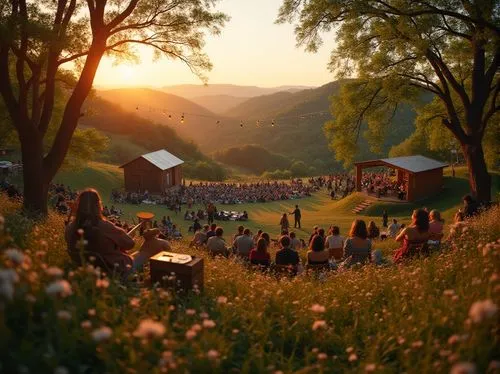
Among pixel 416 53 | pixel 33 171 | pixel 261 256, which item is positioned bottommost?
pixel 261 256

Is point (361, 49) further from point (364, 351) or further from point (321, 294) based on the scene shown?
point (364, 351)

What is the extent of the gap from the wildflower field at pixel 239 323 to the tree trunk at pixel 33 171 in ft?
18.7

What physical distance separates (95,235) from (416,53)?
1483 centimetres

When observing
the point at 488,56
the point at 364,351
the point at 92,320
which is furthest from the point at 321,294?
the point at 488,56

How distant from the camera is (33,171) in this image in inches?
521

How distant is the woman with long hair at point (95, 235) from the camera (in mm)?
6707

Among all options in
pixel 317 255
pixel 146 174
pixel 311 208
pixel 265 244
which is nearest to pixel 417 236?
pixel 317 255

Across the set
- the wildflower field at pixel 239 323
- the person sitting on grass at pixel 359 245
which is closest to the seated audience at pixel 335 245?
the person sitting on grass at pixel 359 245

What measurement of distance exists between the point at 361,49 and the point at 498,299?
15.4 metres

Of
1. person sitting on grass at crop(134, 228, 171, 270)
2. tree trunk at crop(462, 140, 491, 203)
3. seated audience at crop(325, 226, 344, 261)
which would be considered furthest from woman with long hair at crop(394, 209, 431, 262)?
tree trunk at crop(462, 140, 491, 203)

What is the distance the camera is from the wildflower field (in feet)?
11.9

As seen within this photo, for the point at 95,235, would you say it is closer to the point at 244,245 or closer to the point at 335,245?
the point at 244,245

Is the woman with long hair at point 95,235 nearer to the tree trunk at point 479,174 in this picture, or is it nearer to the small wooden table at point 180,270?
the small wooden table at point 180,270

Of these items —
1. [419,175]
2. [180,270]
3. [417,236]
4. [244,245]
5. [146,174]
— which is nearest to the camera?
[180,270]
